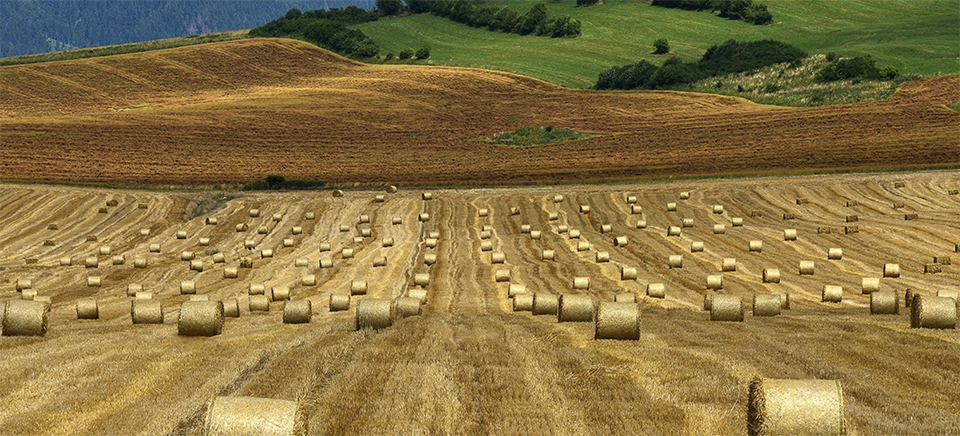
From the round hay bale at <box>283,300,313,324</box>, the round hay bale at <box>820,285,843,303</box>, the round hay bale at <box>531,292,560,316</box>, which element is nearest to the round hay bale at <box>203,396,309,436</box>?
the round hay bale at <box>283,300,313,324</box>

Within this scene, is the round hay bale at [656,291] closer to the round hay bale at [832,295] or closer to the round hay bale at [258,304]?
the round hay bale at [832,295]

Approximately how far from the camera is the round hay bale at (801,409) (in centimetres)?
987

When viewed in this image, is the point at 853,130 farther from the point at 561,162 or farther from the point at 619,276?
the point at 619,276

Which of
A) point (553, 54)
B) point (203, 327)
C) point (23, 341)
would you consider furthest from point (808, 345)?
point (553, 54)

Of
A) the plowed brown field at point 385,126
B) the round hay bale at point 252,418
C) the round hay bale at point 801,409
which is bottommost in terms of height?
the plowed brown field at point 385,126

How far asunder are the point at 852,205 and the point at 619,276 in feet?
83.0

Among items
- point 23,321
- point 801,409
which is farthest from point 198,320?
point 801,409

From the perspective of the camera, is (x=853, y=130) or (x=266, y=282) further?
(x=853, y=130)

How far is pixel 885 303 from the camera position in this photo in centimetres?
2170

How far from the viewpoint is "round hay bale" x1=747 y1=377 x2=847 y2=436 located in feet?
32.4

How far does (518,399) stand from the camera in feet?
43.0

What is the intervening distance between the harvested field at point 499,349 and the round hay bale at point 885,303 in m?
0.56

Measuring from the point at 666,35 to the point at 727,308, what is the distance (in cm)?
14003

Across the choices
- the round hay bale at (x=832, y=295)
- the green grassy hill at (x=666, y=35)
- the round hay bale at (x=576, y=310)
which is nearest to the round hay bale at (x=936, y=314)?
the round hay bale at (x=576, y=310)
